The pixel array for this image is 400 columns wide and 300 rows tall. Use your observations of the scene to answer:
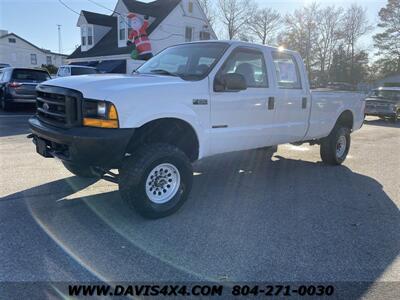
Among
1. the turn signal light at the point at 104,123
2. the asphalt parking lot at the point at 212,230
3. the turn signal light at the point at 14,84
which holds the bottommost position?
the asphalt parking lot at the point at 212,230

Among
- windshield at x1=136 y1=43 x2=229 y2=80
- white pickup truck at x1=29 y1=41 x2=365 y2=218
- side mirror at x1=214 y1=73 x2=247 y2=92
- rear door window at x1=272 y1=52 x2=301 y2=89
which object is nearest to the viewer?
white pickup truck at x1=29 y1=41 x2=365 y2=218

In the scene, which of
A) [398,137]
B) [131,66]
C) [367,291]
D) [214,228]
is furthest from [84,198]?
[131,66]

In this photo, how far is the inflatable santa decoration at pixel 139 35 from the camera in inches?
968

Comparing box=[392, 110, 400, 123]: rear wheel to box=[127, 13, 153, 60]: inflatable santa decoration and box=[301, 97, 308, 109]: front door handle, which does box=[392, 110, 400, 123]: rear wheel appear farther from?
box=[127, 13, 153, 60]: inflatable santa decoration

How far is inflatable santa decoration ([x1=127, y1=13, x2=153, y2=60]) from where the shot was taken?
2458cm

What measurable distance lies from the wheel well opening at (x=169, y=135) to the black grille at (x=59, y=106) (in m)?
0.67

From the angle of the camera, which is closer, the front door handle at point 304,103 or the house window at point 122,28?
the front door handle at point 304,103

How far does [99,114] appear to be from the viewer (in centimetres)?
378

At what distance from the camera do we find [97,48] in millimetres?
29953

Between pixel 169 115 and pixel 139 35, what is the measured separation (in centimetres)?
2238

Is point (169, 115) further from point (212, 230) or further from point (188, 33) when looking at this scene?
point (188, 33)

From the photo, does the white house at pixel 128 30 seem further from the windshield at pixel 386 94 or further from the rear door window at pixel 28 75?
the windshield at pixel 386 94

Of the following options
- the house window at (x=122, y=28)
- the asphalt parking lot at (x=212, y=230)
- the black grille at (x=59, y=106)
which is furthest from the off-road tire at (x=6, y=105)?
the house window at (x=122, y=28)

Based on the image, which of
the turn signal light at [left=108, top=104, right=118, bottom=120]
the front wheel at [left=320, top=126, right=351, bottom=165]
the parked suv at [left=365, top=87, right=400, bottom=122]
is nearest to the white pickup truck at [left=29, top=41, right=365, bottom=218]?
the turn signal light at [left=108, top=104, right=118, bottom=120]
